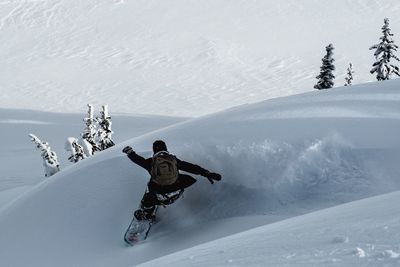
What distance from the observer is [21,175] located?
159 ft

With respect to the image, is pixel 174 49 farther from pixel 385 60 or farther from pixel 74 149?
pixel 74 149

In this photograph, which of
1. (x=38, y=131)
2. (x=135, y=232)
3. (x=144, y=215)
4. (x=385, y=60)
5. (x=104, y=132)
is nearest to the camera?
(x=135, y=232)

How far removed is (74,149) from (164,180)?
85.9 feet

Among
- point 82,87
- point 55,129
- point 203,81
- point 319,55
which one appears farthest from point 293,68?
point 55,129

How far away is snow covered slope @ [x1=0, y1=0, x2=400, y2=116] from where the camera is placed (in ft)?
287

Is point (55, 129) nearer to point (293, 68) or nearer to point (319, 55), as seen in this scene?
point (293, 68)

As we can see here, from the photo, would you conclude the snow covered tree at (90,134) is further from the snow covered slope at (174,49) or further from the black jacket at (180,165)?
the snow covered slope at (174,49)

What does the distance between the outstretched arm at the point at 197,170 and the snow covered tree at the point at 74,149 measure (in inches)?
1012

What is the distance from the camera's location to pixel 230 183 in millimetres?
7828

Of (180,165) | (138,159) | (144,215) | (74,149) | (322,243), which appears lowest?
(322,243)

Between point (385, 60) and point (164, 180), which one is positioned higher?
point (385, 60)

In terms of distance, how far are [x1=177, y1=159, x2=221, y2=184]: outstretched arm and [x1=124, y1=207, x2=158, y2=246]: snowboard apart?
927 millimetres

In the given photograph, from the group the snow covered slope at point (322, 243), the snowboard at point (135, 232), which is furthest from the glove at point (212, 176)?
the snow covered slope at point (322, 243)

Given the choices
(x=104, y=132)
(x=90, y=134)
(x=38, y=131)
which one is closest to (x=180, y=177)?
(x=90, y=134)
